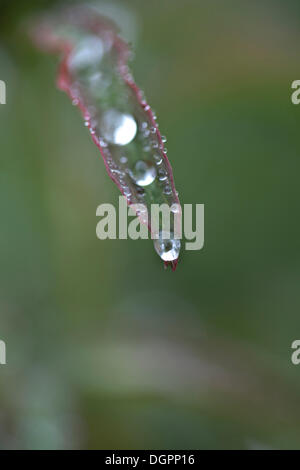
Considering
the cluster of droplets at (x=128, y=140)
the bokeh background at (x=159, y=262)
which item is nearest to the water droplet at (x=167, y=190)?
the cluster of droplets at (x=128, y=140)

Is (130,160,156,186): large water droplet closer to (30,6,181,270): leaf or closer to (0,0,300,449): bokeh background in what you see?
(30,6,181,270): leaf

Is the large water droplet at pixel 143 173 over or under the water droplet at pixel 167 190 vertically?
over

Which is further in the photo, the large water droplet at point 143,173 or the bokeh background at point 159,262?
the bokeh background at point 159,262

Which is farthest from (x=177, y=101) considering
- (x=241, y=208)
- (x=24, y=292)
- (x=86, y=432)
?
(x=86, y=432)

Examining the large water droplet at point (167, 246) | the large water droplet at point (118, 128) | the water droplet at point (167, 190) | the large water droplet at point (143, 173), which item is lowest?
the large water droplet at point (167, 246)

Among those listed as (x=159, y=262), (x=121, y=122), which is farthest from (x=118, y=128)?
(x=159, y=262)

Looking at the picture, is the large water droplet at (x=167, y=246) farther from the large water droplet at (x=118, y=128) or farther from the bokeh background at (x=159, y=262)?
the bokeh background at (x=159, y=262)

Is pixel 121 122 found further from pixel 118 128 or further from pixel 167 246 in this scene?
pixel 167 246

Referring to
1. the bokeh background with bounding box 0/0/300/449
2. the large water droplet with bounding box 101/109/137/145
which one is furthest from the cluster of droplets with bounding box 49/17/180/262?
the bokeh background with bounding box 0/0/300/449
